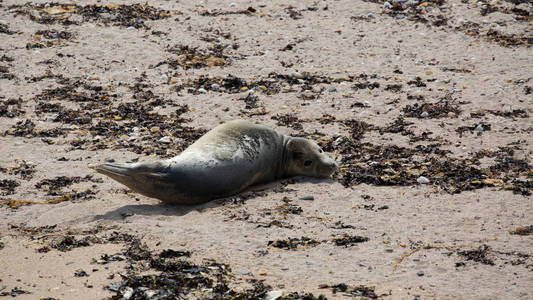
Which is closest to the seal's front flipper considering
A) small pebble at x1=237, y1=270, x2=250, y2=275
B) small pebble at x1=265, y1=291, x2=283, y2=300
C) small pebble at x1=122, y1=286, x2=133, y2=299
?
small pebble at x1=237, y1=270, x2=250, y2=275

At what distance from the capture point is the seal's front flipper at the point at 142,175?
5824mm

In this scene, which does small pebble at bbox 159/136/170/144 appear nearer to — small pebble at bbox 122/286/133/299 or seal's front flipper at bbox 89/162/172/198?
seal's front flipper at bbox 89/162/172/198

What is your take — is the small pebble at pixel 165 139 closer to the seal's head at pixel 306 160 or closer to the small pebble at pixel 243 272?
the seal's head at pixel 306 160

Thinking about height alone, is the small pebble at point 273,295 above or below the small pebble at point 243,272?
above

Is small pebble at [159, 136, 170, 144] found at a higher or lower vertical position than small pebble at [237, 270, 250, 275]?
lower

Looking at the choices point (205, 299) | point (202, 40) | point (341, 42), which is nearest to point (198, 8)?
point (202, 40)

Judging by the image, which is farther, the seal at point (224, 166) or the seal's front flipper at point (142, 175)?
the seal at point (224, 166)

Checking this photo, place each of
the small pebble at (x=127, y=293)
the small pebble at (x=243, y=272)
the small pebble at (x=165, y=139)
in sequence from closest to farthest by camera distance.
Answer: the small pebble at (x=127, y=293) → the small pebble at (x=243, y=272) → the small pebble at (x=165, y=139)

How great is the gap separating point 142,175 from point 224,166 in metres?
0.79

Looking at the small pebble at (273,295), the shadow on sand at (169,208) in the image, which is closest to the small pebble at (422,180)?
the shadow on sand at (169,208)

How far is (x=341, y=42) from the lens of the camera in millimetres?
10898

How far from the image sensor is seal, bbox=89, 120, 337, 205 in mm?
5934

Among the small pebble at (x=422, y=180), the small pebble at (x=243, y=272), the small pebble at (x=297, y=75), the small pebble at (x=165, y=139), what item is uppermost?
the small pebble at (x=297, y=75)

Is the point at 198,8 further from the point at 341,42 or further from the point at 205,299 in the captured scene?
the point at 205,299
